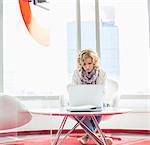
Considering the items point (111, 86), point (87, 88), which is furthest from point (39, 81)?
point (87, 88)

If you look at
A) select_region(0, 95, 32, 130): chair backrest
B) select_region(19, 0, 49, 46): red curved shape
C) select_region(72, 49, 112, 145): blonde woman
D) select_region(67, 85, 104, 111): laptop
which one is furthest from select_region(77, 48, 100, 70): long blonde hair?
select_region(19, 0, 49, 46): red curved shape

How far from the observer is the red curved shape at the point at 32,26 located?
423 cm

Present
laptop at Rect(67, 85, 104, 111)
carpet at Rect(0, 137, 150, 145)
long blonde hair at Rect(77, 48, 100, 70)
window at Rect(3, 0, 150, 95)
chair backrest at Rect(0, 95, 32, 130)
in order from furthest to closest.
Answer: window at Rect(3, 0, 150, 95)
carpet at Rect(0, 137, 150, 145)
long blonde hair at Rect(77, 48, 100, 70)
chair backrest at Rect(0, 95, 32, 130)
laptop at Rect(67, 85, 104, 111)

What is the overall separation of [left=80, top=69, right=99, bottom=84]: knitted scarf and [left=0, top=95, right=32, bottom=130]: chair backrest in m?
0.72

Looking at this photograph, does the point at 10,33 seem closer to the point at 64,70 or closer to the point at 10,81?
the point at 10,81

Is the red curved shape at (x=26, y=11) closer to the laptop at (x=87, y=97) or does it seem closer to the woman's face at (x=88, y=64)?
the woman's face at (x=88, y=64)

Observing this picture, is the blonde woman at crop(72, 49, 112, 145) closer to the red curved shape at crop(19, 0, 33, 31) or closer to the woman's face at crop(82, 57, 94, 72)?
the woman's face at crop(82, 57, 94, 72)

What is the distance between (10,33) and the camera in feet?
14.7

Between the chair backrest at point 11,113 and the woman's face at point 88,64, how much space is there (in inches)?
31.5

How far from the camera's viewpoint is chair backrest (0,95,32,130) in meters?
3.40

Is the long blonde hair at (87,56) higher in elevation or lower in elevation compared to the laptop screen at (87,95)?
higher

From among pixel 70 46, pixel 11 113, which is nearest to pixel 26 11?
pixel 70 46

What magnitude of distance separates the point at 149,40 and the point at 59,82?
1.52 metres

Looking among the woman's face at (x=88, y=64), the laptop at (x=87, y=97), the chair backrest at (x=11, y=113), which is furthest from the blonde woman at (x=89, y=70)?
the laptop at (x=87, y=97)
